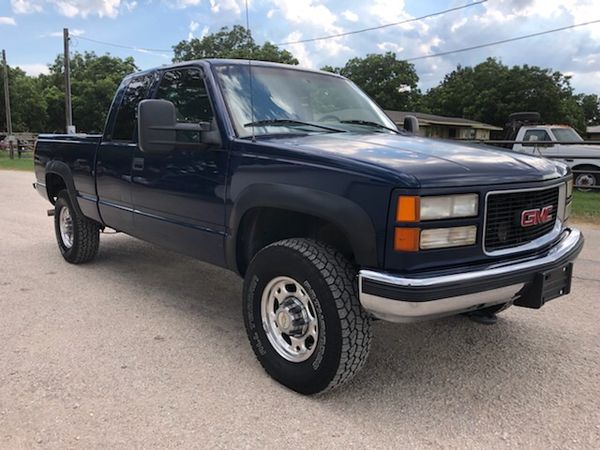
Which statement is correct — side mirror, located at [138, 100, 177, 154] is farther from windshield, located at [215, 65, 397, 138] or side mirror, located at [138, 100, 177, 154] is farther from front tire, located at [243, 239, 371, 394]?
front tire, located at [243, 239, 371, 394]

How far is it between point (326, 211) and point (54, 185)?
448cm

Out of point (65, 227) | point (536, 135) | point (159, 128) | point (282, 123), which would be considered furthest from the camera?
point (536, 135)

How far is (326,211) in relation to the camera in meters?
2.79

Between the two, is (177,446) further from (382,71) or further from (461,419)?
(382,71)

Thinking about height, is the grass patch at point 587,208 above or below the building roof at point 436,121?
below

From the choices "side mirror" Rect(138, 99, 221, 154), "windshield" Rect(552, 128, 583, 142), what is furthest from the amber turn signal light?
"windshield" Rect(552, 128, 583, 142)

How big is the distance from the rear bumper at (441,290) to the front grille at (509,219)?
127mm

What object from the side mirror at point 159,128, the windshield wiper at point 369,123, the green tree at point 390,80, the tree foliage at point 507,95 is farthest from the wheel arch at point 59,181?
the green tree at point 390,80

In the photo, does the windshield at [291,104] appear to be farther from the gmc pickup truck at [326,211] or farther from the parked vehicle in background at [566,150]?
the parked vehicle in background at [566,150]

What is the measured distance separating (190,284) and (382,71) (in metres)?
55.4

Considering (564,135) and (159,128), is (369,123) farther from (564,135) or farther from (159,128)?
(564,135)

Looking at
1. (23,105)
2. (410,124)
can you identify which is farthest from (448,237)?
(23,105)

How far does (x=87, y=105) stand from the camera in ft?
164

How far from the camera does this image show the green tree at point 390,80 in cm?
5650
